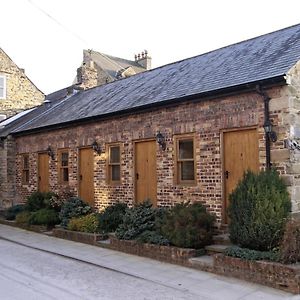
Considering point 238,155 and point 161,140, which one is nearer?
point 238,155

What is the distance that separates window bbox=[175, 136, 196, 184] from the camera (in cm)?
1066

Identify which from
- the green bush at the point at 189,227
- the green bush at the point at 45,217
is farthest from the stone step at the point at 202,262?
the green bush at the point at 45,217

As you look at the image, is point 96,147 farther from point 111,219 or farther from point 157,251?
point 157,251

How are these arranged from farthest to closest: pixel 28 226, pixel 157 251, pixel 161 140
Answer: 1. pixel 28 226
2. pixel 161 140
3. pixel 157 251

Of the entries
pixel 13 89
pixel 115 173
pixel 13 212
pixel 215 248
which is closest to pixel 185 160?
pixel 215 248

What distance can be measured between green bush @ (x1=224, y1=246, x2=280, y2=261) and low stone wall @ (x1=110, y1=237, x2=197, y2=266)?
109 centimetres

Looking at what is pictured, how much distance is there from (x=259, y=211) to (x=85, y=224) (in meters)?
6.01

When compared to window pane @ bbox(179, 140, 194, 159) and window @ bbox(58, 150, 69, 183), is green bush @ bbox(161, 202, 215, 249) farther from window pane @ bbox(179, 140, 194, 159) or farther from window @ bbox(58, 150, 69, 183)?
window @ bbox(58, 150, 69, 183)

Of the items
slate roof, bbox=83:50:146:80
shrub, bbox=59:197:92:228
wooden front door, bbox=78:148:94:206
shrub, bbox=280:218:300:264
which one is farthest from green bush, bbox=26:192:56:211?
slate roof, bbox=83:50:146:80

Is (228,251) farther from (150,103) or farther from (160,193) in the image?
(150,103)

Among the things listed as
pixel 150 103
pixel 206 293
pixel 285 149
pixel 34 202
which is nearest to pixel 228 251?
pixel 206 293

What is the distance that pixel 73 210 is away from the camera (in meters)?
13.4

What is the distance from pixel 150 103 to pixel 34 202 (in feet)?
22.7

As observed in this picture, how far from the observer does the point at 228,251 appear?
Answer: 7.83m
